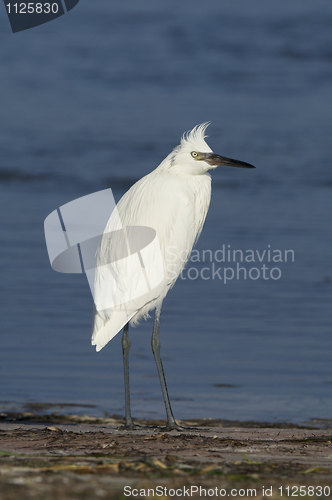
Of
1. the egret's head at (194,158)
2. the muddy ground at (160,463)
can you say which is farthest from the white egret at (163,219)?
the muddy ground at (160,463)

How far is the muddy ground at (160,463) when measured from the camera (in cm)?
311

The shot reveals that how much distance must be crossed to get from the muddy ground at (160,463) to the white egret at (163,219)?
1.01 m

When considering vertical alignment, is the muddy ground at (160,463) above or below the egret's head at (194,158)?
below

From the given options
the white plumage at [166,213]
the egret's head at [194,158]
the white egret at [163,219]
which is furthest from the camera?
the egret's head at [194,158]

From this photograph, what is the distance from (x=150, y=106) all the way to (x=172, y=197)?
2707cm

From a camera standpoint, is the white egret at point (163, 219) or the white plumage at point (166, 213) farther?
the white plumage at point (166, 213)

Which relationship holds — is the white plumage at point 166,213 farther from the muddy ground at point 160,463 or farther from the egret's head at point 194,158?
the muddy ground at point 160,463

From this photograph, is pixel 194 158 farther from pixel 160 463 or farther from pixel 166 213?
pixel 160 463

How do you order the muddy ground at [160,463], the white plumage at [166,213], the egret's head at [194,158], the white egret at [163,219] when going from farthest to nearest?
the egret's head at [194,158] → the white plumage at [166,213] → the white egret at [163,219] → the muddy ground at [160,463]

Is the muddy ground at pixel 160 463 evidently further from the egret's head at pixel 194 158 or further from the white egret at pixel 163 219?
the egret's head at pixel 194 158

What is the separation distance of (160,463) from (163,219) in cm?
322

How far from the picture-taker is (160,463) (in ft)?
12.1

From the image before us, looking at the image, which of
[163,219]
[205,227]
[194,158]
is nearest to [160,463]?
[163,219]

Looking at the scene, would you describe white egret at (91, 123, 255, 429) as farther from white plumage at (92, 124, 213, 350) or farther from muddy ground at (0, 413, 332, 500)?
muddy ground at (0, 413, 332, 500)
